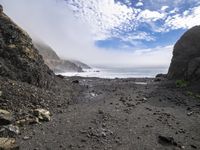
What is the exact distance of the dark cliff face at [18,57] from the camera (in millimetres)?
16016

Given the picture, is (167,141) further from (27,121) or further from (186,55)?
(186,55)

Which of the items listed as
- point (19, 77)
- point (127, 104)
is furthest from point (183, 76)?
point (19, 77)

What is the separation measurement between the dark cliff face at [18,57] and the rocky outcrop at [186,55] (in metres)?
16.5

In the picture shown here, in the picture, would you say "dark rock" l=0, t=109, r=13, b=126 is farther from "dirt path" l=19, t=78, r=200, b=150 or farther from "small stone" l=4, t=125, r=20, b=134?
"dirt path" l=19, t=78, r=200, b=150

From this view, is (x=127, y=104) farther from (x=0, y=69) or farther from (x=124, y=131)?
(x=0, y=69)

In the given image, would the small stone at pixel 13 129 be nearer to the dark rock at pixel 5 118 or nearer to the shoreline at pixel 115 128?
the shoreline at pixel 115 128

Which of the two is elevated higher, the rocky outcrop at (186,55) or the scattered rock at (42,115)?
the rocky outcrop at (186,55)

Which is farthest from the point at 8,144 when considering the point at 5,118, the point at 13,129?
the point at 5,118


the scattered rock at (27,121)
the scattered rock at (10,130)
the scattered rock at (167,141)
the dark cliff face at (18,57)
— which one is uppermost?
the dark cliff face at (18,57)

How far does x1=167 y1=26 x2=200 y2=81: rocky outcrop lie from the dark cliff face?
16456 mm

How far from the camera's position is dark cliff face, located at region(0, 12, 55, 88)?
16.0 metres

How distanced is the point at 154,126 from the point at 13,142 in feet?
22.5

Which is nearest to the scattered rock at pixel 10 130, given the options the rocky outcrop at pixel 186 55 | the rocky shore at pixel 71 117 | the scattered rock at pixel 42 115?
the rocky shore at pixel 71 117

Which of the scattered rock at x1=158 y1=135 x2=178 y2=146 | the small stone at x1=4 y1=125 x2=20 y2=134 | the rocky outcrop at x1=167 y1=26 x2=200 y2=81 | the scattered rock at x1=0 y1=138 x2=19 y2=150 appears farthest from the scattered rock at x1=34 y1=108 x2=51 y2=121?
the rocky outcrop at x1=167 y1=26 x2=200 y2=81
